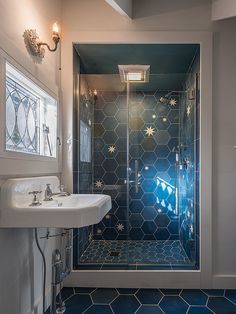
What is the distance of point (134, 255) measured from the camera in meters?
2.66

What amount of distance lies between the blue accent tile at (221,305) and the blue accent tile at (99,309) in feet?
2.56

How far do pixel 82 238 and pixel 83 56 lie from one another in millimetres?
1882

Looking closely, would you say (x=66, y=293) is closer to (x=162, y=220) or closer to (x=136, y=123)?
(x=162, y=220)

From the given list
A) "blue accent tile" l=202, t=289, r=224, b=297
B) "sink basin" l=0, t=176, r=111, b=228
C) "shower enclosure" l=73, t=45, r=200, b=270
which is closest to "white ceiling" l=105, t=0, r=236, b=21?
"shower enclosure" l=73, t=45, r=200, b=270

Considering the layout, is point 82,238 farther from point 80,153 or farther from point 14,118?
point 14,118

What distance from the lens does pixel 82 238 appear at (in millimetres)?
2686

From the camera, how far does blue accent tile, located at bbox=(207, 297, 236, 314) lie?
191 cm

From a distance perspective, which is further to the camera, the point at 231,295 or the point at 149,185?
the point at 149,185

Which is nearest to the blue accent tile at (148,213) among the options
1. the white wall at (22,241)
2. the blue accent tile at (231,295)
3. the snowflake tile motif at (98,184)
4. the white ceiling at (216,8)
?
the snowflake tile motif at (98,184)

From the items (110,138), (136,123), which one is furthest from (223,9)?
(110,138)

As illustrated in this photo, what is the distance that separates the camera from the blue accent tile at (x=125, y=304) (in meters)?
1.90

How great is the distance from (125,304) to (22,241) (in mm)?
1015

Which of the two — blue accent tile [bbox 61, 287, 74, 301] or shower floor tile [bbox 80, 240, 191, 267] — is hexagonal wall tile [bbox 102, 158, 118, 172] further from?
blue accent tile [bbox 61, 287, 74, 301]

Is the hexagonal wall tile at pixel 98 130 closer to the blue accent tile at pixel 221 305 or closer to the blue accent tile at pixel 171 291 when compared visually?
the blue accent tile at pixel 171 291
